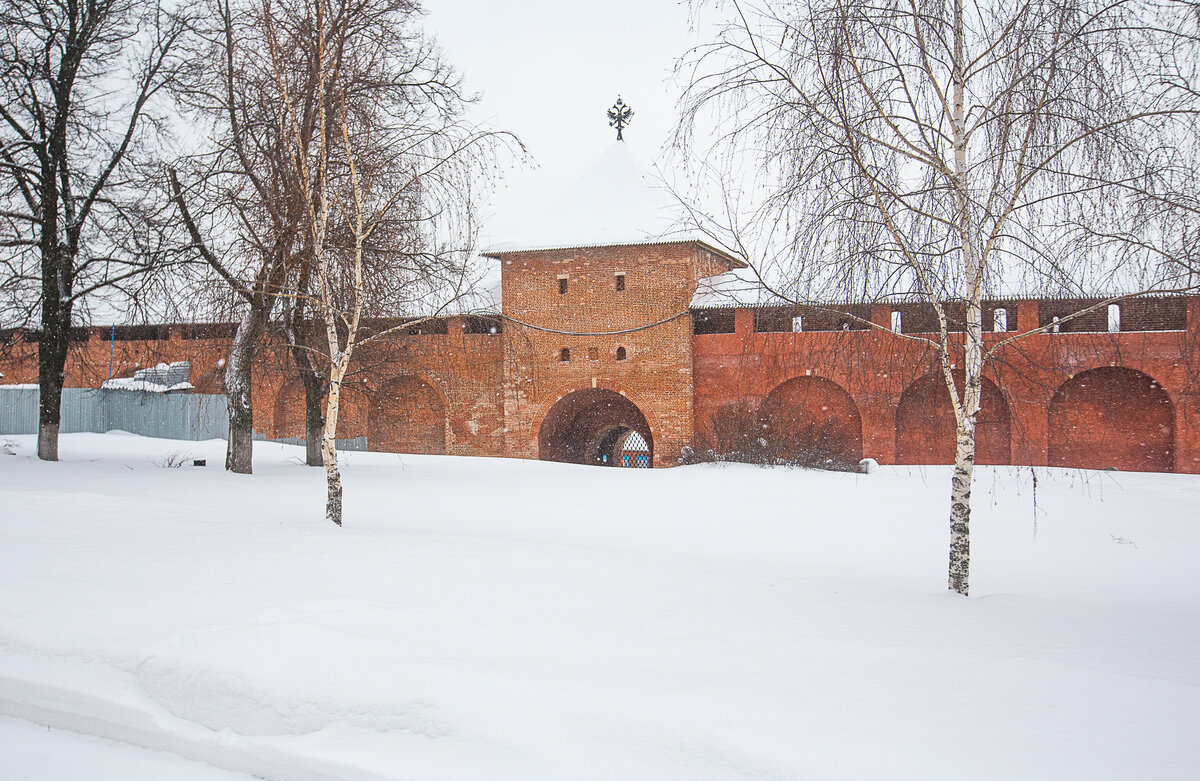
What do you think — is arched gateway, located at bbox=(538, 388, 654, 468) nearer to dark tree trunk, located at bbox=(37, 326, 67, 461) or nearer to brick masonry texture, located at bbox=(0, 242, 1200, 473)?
brick masonry texture, located at bbox=(0, 242, 1200, 473)

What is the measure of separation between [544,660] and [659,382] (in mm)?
17869

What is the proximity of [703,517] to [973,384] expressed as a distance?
5.93 meters

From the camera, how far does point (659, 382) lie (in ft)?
71.2

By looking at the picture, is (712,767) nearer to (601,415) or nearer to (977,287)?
(977,287)

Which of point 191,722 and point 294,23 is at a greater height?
point 294,23

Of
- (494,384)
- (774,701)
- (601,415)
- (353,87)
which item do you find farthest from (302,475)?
(601,415)

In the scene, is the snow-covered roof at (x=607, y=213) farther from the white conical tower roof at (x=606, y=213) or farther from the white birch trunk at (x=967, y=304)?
the white birch trunk at (x=967, y=304)

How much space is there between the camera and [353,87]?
8203 mm

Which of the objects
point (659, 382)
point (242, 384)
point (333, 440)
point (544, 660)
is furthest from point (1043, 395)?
point (544, 660)

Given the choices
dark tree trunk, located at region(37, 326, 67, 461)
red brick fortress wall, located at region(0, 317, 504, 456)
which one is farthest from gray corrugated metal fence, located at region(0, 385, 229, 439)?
dark tree trunk, located at region(37, 326, 67, 461)

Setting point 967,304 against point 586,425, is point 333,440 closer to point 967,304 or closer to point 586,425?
point 967,304

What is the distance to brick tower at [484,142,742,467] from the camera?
71.2ft

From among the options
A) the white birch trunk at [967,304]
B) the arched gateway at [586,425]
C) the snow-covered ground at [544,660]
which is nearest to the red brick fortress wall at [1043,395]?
the arched gateway at [586,425]

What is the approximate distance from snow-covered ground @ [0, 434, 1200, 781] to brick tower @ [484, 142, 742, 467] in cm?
1365
